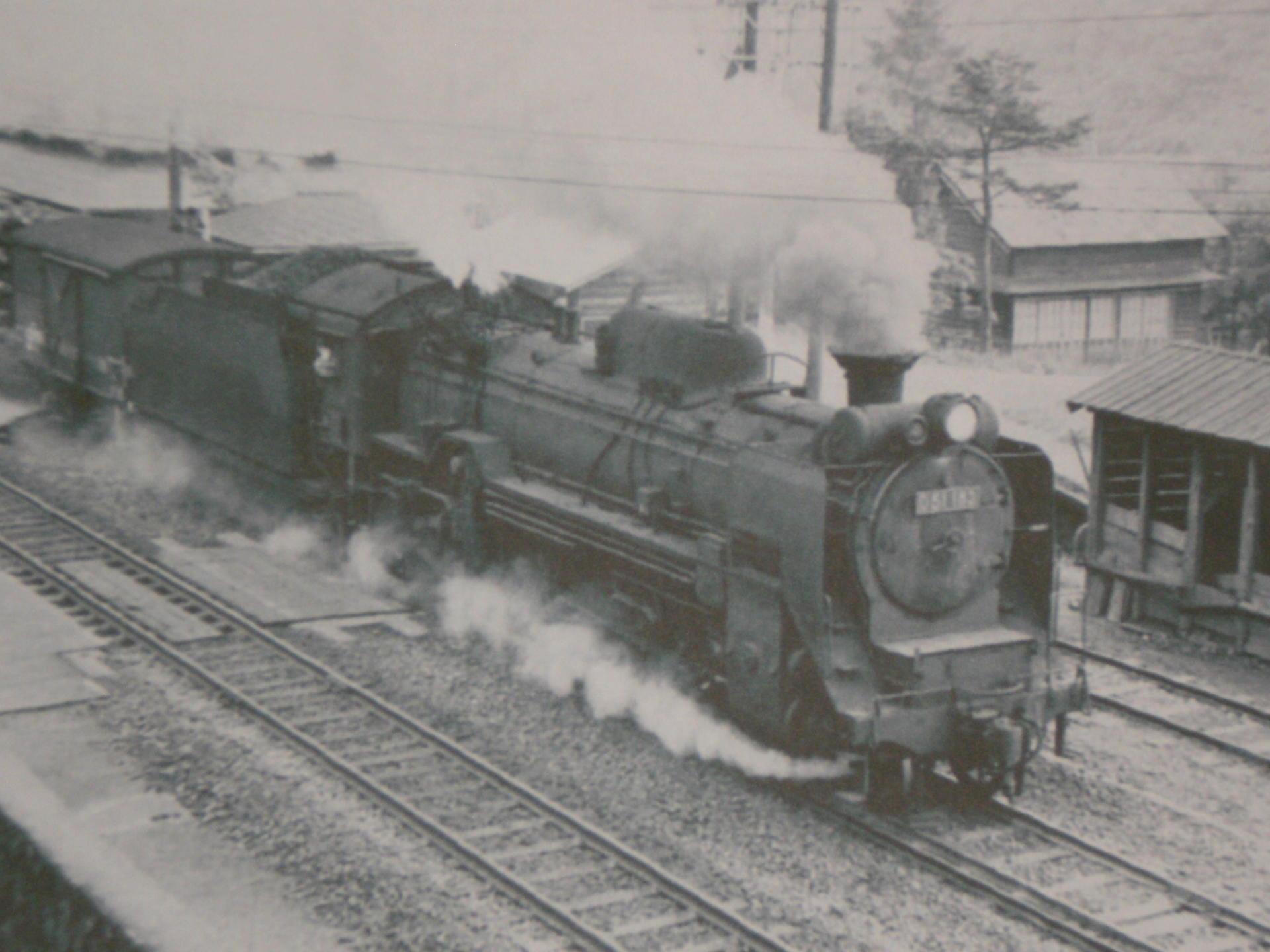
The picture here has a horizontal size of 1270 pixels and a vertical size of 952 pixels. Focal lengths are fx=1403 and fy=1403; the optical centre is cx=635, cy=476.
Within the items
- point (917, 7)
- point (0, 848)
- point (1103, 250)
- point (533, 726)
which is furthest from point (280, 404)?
point (917, 7)

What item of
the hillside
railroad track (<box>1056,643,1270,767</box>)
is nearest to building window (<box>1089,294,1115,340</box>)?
the hillside

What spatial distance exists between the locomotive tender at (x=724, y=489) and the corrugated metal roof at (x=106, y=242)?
3.63 metres

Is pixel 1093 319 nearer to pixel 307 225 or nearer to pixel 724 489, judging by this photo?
pixel 307 225

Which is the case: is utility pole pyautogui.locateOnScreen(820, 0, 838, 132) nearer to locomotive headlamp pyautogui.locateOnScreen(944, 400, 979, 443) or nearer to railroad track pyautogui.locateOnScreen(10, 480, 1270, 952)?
locomotive headlamp pyautogui.locateOnScreen(944, 400, 979, 443)

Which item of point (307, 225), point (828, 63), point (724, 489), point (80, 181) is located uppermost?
point (828, 63)

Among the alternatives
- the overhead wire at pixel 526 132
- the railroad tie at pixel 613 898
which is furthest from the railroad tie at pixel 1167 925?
Answer: the overhead wire at pixel 526 132

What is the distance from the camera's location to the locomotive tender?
8.86m

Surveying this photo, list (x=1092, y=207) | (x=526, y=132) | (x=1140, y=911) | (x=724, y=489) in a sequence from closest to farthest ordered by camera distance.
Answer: (x=1140, y=911)
(x=724, y=489)
(x=526, y=132)
(x=1092, y=207)

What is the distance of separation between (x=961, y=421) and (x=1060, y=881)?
281 cm

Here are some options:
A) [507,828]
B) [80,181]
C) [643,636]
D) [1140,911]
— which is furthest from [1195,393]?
[80,181]

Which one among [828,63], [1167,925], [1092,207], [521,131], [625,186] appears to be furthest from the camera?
[1092,207]

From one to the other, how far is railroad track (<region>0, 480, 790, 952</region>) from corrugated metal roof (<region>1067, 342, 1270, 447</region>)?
6.80 m

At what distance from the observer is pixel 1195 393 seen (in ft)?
42.7

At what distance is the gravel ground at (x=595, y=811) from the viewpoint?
7.75 m
